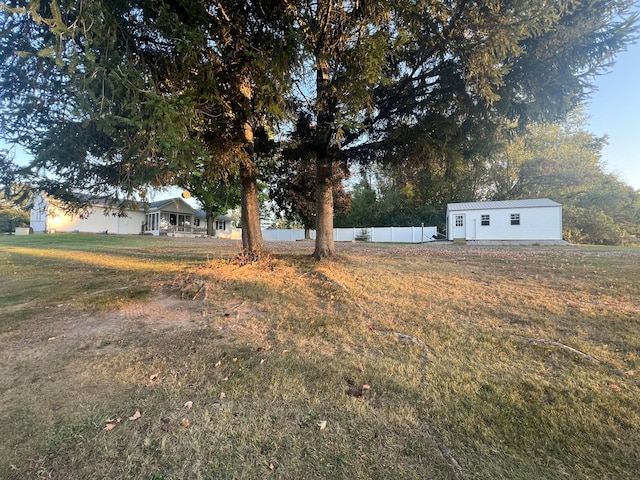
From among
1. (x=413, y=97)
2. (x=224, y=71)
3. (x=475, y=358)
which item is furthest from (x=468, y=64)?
(x=475, y=358)

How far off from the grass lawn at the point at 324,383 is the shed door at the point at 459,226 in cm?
1908

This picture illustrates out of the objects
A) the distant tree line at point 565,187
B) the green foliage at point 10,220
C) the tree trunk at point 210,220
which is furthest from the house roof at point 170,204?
the distant tree line at point 565,187

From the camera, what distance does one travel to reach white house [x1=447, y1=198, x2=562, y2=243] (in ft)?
73.1

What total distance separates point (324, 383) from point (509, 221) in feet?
80.2

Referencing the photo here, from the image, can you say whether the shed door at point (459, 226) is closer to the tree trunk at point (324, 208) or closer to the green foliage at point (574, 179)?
the green foliage at point (574, 179)

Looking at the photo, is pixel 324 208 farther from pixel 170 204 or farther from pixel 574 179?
pixel 574 179

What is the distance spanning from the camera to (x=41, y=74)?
15.1 feet

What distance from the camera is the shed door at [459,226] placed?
24.4m

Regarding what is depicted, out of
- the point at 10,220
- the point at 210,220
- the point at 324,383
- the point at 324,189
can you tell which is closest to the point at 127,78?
the point at 324,383

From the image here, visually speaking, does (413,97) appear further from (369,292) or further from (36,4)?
(36,4)

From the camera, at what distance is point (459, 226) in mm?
24641

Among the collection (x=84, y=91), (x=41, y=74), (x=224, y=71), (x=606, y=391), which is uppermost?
(x=224, y=71)

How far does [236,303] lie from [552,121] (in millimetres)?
8089

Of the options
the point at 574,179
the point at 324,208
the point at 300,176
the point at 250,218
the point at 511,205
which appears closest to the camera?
the point at 250,218
